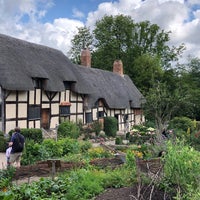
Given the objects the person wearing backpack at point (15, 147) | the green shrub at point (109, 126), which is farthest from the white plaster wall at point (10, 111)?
the green shrub at point (109, 126)

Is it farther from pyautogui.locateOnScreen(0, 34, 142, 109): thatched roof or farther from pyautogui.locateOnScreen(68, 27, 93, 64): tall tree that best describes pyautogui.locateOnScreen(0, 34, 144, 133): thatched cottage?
pyautogui.locateOnScreen(68, 27, 93, 64): tall tree

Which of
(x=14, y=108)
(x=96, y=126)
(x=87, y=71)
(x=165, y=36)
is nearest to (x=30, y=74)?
(x=14, y=108)

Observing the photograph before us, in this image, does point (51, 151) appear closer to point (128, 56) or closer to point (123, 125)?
point (123, 125)

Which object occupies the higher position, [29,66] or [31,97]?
[29,66]

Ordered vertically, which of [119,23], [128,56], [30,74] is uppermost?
[119,23]

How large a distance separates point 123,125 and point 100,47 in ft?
49.3

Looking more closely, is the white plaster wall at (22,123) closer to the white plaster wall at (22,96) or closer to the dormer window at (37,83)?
the white plaster wall at (22,96)

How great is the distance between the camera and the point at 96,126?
25.7m

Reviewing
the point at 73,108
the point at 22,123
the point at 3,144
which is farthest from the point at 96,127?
the point at 3,144

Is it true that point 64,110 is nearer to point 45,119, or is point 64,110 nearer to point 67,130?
point 45,119

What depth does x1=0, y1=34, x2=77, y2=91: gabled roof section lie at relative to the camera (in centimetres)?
1856

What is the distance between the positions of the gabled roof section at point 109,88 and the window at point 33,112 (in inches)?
172

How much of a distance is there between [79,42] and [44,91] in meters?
26.0

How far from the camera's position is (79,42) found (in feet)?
153
